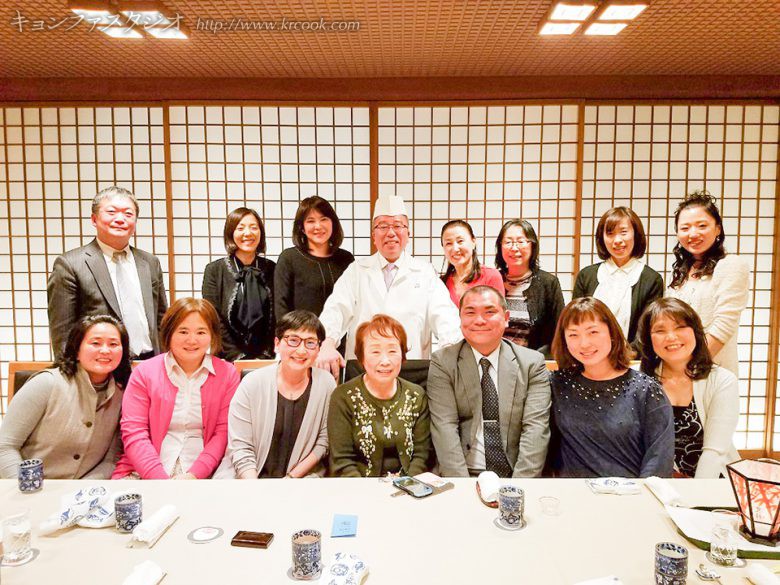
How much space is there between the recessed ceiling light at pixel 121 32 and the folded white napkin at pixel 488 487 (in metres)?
2.76

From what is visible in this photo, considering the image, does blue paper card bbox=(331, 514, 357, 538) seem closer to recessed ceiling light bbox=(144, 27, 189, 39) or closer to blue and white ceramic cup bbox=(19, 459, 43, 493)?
blue and white ceramic cup bbox=(19, 459, 43, 493)

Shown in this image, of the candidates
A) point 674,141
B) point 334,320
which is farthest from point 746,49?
point 334,320

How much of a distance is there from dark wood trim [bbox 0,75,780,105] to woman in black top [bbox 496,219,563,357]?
1.13 metres

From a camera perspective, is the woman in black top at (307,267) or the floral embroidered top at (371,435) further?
the woman in black top at (307,267)

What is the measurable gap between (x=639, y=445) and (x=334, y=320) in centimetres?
163

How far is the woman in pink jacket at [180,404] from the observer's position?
2.29 meters

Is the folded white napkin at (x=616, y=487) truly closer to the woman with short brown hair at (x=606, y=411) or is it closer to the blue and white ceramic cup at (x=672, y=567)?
the woman with short brown hair at (x=606, y=411)

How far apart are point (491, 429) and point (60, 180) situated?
3646 mm

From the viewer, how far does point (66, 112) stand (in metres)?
3.84

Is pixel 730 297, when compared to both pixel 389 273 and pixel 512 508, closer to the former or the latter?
pixel 389 273

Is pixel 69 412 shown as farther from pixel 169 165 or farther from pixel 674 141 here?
pixel 674 141

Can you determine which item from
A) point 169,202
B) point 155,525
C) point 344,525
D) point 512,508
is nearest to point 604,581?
point 512,508

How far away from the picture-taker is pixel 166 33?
9.11 feet

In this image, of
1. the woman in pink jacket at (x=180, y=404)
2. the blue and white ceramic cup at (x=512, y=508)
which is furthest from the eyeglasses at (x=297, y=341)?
the blue and white ceramic cup at (x=512, y=508)
